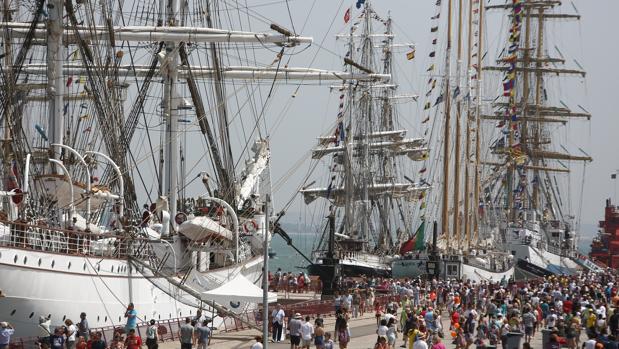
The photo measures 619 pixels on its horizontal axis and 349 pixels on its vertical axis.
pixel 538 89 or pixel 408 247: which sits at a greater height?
pixel 538 89

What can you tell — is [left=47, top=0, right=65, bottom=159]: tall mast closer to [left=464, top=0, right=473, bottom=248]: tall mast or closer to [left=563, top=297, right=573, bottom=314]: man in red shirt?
[left=563, top=297, right=573, bottom=314]: man in red shirt

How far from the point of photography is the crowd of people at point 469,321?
30.4m

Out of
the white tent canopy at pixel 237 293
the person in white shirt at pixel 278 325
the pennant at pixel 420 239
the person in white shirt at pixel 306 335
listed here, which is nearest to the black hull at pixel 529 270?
the pennant at pixel 420 239

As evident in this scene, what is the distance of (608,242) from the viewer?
374ft

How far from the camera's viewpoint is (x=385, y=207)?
94.9 m

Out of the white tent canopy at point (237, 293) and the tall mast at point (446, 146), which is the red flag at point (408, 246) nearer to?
the tall mast at point (446, 146)

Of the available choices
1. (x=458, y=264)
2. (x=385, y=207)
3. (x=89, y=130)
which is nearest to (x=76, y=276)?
(x=89, y=130)

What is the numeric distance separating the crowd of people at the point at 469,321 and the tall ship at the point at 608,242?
6006 cm

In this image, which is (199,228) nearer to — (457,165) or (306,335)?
(306,335)

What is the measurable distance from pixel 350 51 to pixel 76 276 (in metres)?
56.8

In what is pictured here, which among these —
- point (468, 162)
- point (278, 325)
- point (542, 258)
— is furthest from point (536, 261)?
point (278, 325)

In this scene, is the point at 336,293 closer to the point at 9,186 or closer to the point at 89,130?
the point at 89,130

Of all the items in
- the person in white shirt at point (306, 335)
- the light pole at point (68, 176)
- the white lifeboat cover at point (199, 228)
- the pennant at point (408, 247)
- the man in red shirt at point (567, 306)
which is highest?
the light pole at point (68, 176)

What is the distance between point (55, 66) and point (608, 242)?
8561 cm
